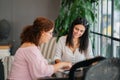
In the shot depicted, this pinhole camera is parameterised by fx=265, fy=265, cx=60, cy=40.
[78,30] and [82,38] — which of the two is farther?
[82,38]

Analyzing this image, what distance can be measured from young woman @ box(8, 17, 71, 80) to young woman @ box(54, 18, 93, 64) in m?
0.85

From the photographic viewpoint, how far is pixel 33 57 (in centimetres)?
219

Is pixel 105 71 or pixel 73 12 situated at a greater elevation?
pixel 73 12

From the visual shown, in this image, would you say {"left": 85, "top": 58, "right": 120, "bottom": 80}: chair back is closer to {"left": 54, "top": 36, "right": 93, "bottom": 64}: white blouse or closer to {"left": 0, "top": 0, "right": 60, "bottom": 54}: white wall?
{"left": 54, "top": 36, "right": 93, "bottom": 64}: white blouse

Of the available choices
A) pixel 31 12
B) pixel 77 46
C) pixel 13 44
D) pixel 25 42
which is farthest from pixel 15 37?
pixel 25 42

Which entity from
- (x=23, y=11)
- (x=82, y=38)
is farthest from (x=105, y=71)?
(x=23, y=11)

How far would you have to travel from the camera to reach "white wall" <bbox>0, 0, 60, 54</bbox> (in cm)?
594

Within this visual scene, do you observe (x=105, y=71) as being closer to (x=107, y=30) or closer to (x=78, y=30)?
(x=78, y=30)

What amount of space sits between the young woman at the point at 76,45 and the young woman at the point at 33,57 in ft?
2.78

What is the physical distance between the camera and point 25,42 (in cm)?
233

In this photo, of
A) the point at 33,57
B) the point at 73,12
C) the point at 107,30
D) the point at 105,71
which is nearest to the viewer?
the point at 105,71

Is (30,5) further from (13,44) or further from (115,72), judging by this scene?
(115,72)

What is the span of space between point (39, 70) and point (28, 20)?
155 inches

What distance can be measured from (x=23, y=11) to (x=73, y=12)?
1808mm
